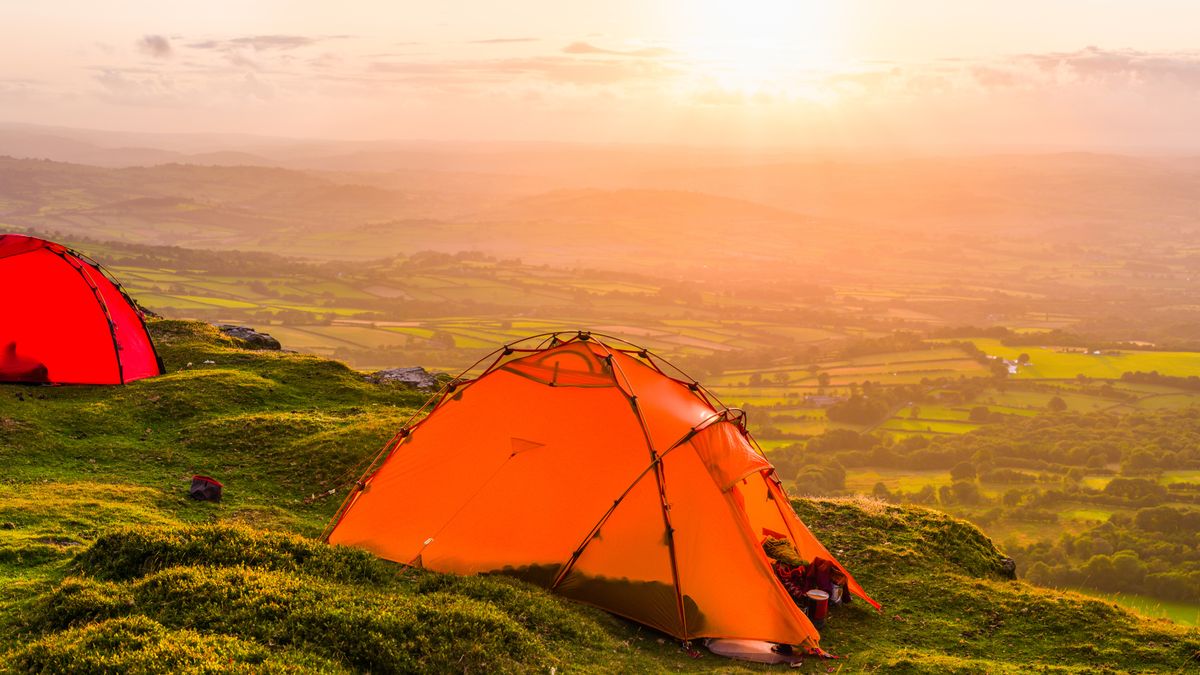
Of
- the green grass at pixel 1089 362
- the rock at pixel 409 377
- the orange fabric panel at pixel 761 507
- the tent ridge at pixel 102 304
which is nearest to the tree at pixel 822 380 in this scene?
the green grass at pixel 1089 362

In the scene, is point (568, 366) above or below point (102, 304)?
above

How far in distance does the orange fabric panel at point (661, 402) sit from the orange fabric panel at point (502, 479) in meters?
0.28

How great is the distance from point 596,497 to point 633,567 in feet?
3.67

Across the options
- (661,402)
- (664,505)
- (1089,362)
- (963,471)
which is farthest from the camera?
(1089,362)

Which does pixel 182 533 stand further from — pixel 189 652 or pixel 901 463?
pixel 901 463

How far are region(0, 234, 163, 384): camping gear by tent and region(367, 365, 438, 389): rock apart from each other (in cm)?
704

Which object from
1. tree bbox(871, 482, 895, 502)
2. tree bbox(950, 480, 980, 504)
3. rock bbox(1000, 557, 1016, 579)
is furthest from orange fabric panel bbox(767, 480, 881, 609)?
tree bbox(950, 480, 980, 504)

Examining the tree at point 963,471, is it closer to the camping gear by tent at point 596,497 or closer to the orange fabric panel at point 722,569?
the camping gear by tent at point 596,497

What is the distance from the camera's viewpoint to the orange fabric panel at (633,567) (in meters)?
11.1

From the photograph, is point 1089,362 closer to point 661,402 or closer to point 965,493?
point 965,493

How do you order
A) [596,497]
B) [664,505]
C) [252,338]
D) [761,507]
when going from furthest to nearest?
1. [252,338]
2. [761,507]
3. [596,497]
4. [664,505]

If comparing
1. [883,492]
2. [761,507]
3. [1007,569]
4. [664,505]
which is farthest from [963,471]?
[664,505]

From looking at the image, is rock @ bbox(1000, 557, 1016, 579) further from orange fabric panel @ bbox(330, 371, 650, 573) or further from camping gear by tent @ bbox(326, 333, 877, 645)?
orange fabric panel @ bbox(330, 371, 650, 573)

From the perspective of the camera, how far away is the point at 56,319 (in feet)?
62.9
